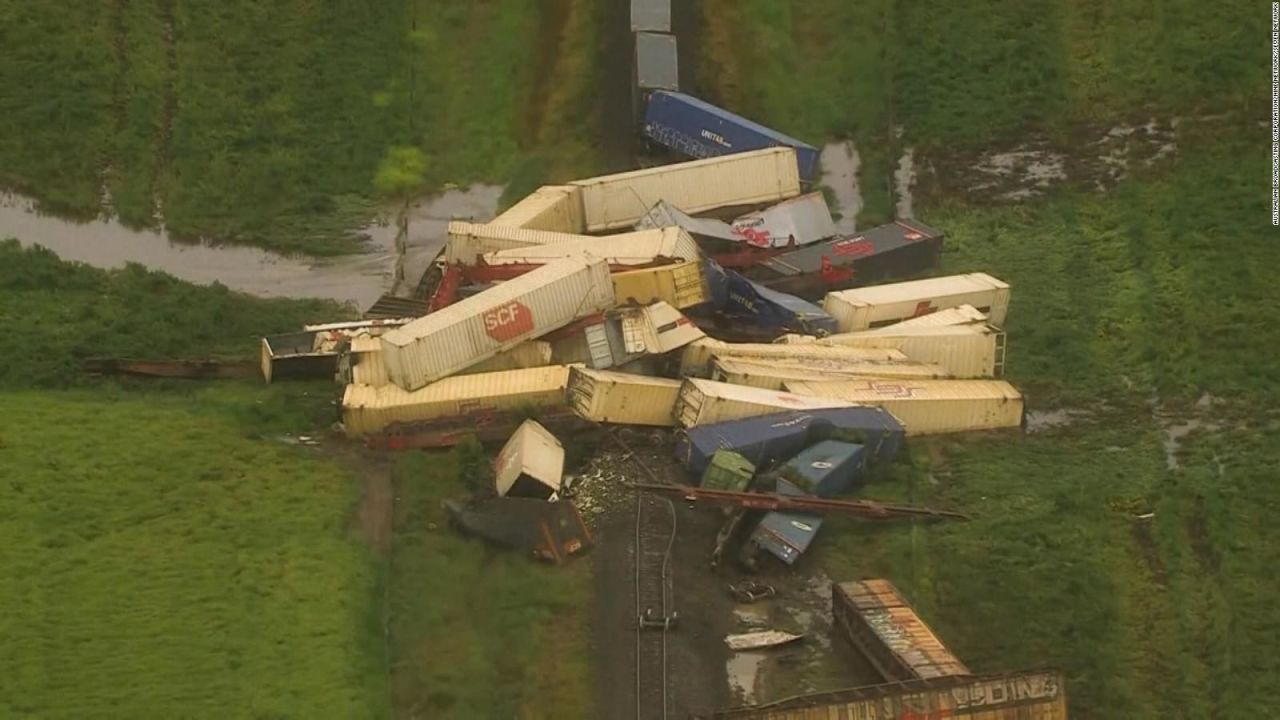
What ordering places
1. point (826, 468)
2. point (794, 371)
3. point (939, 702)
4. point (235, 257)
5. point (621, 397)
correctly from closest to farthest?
point (939, 702) < point (826, 468) < point (621, 397) < point (794, 371) < point (235, 257)

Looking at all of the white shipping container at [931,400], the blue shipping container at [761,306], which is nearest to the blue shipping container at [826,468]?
the white shipping container at [931,400]

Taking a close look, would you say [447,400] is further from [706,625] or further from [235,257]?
[235,257]

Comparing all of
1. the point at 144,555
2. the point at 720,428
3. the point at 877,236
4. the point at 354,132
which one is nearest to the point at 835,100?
the point at 877,236

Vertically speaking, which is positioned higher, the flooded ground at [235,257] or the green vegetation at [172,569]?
the flooded ground at [235,257]

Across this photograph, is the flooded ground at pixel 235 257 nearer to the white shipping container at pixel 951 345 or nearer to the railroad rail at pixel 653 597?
the railroad rail at pixel 653 597

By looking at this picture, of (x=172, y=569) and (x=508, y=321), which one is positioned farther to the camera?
(x=508, y=321)

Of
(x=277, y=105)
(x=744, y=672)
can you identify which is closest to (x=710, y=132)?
(x=277, y=105)

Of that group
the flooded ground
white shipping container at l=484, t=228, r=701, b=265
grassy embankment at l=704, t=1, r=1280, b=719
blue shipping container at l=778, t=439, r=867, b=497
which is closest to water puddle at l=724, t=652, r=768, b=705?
grassy embankment at l=704, t=1, r=1280, b=719
